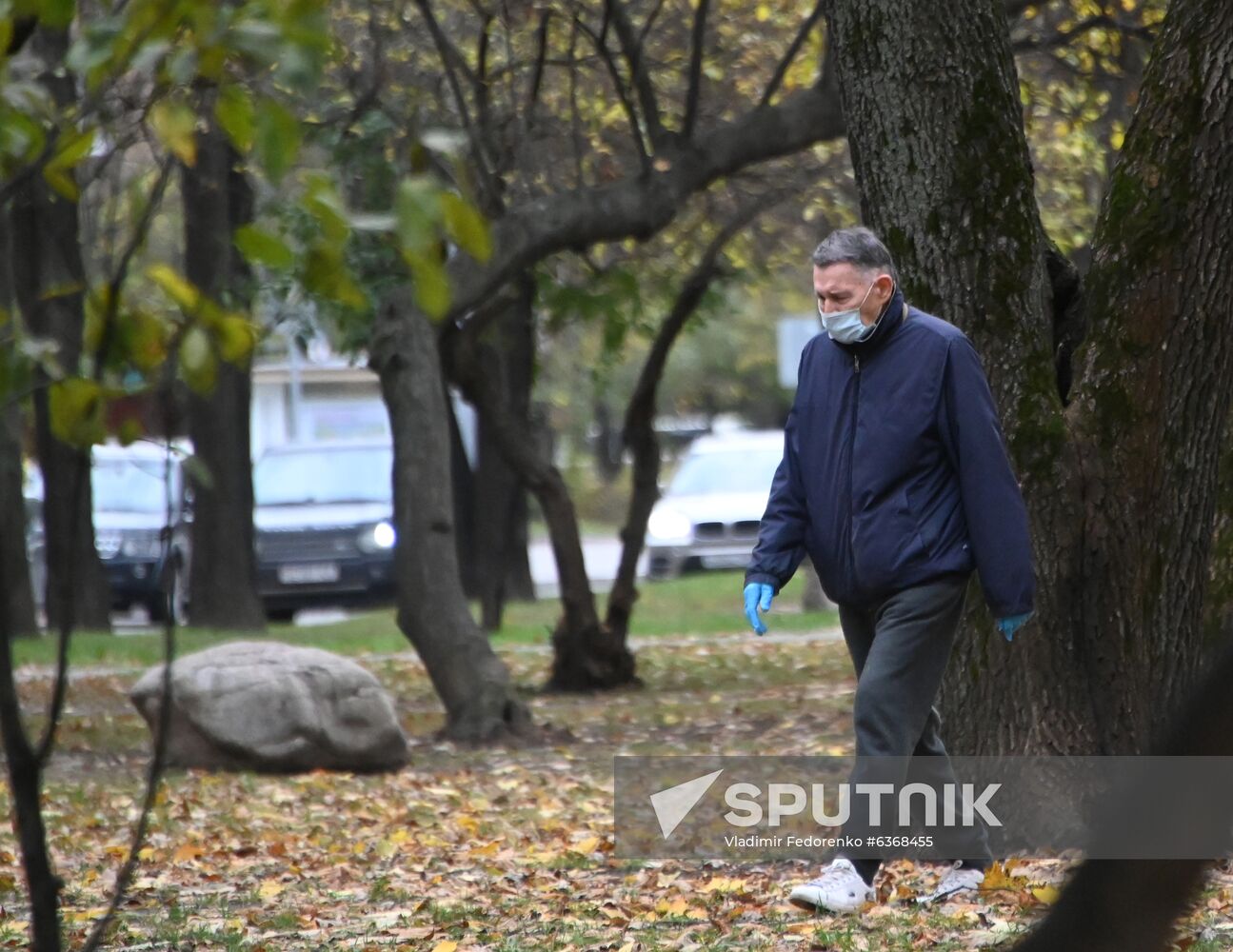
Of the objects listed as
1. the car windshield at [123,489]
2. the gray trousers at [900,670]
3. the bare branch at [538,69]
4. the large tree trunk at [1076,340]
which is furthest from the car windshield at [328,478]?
the gray trousers at [900,670]

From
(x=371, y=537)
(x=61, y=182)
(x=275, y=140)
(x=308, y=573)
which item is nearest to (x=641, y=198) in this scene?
(x=61, y=182)

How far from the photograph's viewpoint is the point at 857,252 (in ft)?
17.5

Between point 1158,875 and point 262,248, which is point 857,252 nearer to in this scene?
point 262,248

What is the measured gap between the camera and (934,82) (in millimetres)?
6449

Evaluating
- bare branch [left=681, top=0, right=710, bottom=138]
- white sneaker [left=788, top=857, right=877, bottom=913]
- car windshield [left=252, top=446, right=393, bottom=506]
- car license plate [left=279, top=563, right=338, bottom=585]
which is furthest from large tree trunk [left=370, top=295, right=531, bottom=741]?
car windshield [left=252, top=446, right=393, bottom=506]

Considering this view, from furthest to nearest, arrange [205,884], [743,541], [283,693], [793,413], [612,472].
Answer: [612,472], [743,541], [283,693], [205,884], [793,413]

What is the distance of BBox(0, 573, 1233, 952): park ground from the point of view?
545 cm

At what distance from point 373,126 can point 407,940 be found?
7.23 m

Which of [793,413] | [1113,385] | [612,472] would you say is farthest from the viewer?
[612,472]

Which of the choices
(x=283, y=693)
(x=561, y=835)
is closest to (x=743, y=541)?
(x=283, y=693)

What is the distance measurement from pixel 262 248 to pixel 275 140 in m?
0.19

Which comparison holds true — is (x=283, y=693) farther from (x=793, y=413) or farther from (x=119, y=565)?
(x=119, y=565)

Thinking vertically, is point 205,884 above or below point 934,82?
below

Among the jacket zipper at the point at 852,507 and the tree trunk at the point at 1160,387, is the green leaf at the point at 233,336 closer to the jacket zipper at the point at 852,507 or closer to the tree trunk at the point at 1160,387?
the jacket zipper at the point at 852,507
